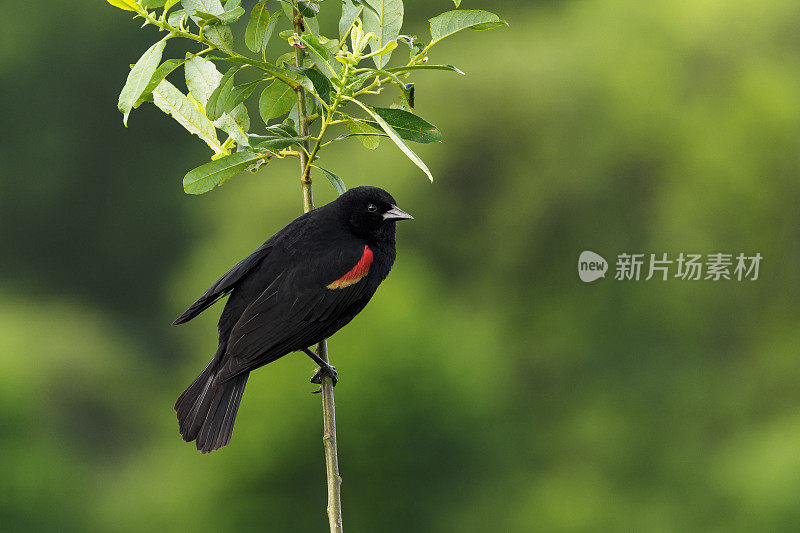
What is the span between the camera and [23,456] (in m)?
6.63

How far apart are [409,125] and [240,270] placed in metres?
0.38

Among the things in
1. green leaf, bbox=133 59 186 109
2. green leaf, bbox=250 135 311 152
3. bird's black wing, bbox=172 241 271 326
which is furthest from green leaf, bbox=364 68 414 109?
bird's black wing, bbox=172 241 271 326

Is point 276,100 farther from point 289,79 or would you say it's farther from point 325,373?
point 325,373

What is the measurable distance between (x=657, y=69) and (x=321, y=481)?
4.61 m

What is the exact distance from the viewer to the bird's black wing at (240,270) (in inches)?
44.2

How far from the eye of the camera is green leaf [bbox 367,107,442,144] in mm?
882

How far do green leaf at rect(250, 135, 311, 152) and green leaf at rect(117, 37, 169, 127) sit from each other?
13 centimetres

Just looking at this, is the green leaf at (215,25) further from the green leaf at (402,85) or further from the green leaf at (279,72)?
the green leaf at (402,85)

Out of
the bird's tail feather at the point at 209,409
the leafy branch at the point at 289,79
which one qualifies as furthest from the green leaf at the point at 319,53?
the bird's tail feather at the point at 209,409

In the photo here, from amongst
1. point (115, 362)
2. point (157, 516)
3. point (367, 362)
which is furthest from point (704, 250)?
point (115, 362)

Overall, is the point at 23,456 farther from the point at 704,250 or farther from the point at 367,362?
the point at 704,250

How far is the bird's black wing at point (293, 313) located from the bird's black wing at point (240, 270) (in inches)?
1.8

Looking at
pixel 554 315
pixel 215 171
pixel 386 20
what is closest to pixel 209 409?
pixel 215 171

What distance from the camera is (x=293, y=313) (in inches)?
43.2
